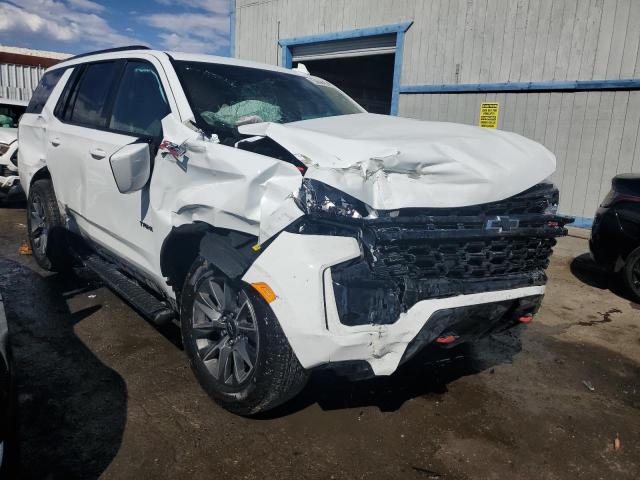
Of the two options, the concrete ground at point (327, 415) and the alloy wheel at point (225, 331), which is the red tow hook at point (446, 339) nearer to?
the concrete ground at point (327, 415)

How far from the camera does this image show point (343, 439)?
2.71 metres

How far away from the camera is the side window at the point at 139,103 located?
3.37 meters

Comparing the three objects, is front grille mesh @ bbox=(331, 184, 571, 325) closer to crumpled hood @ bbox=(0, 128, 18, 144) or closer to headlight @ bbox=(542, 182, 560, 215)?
headlight @ bbox=(542, 182, 560, 215)

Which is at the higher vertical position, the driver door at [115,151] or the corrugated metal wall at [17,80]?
the corrugated metal wall at [17,80]

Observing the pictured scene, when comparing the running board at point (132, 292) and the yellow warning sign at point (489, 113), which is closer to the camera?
the running board at point (132, 292)

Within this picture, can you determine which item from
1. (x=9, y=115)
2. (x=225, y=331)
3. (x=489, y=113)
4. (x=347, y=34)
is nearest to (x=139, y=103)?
(x=225, y=331)

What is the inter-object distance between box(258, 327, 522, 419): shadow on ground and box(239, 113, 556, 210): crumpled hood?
0.84 meters

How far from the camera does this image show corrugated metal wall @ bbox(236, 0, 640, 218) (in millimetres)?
8273

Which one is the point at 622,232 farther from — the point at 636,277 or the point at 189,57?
the point at 189,57

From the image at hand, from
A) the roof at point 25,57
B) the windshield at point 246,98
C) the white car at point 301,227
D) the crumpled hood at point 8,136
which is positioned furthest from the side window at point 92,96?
the roof at point 25,57

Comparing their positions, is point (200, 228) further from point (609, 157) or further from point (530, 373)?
point (609, 157)

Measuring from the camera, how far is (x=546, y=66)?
8.86 m

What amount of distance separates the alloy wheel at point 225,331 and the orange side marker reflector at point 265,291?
0.60 ft

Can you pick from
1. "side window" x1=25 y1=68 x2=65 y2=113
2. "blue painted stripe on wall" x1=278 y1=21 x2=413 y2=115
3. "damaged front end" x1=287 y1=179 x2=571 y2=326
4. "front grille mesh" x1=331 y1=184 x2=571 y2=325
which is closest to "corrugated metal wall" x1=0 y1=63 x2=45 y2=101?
"blue painted stripe on wall" x1=278 y1=21 x2=413 y2=115
